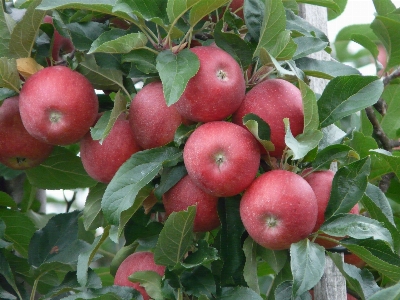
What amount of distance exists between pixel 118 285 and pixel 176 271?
0.16 metres

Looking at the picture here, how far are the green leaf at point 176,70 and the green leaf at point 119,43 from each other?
5 centimetres

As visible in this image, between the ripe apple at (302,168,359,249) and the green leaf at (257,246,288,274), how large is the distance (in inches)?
2.8

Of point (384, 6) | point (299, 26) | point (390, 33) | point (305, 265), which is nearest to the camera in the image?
point (305, 265)

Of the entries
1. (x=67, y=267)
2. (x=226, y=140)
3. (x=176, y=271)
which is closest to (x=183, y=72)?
(x=226, y=140)

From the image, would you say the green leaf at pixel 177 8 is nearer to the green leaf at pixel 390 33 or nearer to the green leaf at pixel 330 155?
the green leaf at pixel 330 155

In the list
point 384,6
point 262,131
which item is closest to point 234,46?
point 262,131

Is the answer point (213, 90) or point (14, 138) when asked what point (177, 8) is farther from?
point (14, 138)

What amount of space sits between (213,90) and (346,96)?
0.84 feet

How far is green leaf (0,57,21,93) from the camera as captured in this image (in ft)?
4.25

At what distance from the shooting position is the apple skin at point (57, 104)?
50.1 inches

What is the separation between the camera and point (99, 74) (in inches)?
53.4

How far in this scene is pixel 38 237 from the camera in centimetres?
164

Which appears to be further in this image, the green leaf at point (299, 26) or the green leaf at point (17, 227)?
the green leaf at point (17, 227)

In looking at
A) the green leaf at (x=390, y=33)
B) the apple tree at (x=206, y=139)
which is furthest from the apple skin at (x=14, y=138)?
the green leaf at (x=390, y=33)
